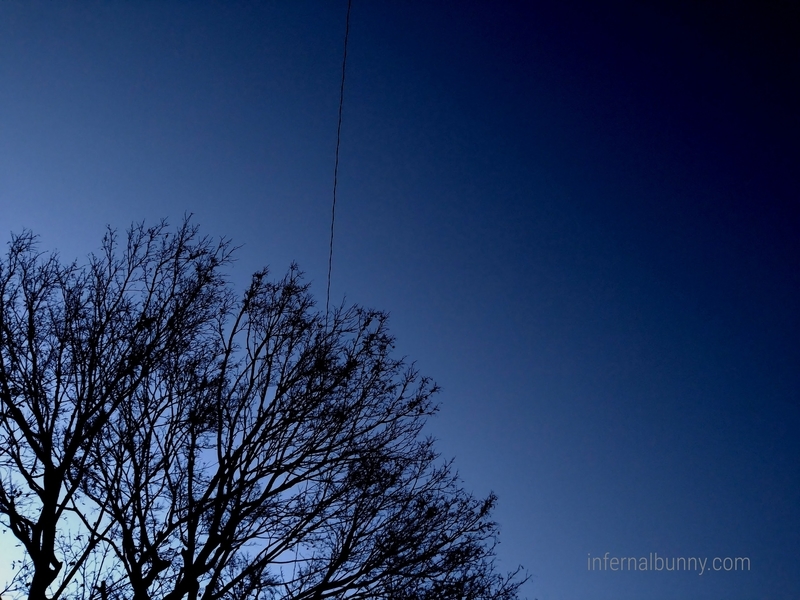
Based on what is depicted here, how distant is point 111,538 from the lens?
7109mm

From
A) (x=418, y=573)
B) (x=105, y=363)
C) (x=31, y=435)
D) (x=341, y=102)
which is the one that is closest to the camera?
(x=31, y=435)

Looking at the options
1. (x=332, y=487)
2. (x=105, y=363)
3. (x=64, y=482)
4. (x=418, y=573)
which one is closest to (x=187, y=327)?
(x=105, y=363)

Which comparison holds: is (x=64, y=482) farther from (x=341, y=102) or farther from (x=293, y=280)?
(x=341, y=102)

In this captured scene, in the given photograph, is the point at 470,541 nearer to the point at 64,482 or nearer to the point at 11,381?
the point at 64,482

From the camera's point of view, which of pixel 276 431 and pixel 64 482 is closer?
pixel 64 482

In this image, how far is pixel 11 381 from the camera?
23.1 feet

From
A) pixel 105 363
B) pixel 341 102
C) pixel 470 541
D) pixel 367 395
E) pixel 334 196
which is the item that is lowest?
pixel 470 541

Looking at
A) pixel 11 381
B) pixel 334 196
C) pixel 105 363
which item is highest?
pixel 334 196

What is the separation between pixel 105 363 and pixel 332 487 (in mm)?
3471

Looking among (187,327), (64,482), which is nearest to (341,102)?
(187,327)

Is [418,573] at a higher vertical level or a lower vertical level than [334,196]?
lower

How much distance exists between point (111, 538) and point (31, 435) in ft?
5.26

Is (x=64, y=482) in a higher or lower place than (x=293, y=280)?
lower

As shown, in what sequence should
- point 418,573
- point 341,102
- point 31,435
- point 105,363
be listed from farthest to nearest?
1. point 341,102
2. point 418,573
3. point 105,363
4. point 31,435
